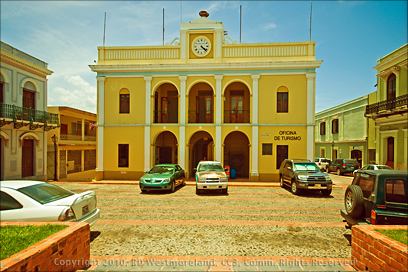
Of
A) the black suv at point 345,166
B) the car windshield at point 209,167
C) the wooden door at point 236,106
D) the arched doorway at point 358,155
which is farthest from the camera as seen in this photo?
the arched doorway at point 358,155

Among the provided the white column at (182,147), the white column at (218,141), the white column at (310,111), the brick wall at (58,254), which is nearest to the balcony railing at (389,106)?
the white column at (310,111)

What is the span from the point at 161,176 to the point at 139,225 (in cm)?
553

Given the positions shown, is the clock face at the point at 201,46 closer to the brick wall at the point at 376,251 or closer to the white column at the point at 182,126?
the white column at the point at 182,126

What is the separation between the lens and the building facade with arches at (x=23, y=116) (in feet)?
52.3

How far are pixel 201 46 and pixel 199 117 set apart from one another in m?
5.33

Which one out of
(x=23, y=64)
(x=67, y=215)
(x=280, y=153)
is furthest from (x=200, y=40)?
(x=67, y=215)

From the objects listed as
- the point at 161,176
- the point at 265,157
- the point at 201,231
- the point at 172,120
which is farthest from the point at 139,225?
the point at 172,120

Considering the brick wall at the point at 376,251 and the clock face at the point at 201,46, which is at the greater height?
the clock face at the point at 201,46

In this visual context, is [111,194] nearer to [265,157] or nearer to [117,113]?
[117,113]

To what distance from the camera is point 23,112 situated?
56.0 feet

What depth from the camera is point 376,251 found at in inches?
151

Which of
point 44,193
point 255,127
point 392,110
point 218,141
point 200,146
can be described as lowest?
point 44,193

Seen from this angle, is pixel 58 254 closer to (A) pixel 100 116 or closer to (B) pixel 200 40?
(A) pixel 100 116

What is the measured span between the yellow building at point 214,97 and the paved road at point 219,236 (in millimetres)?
7120
